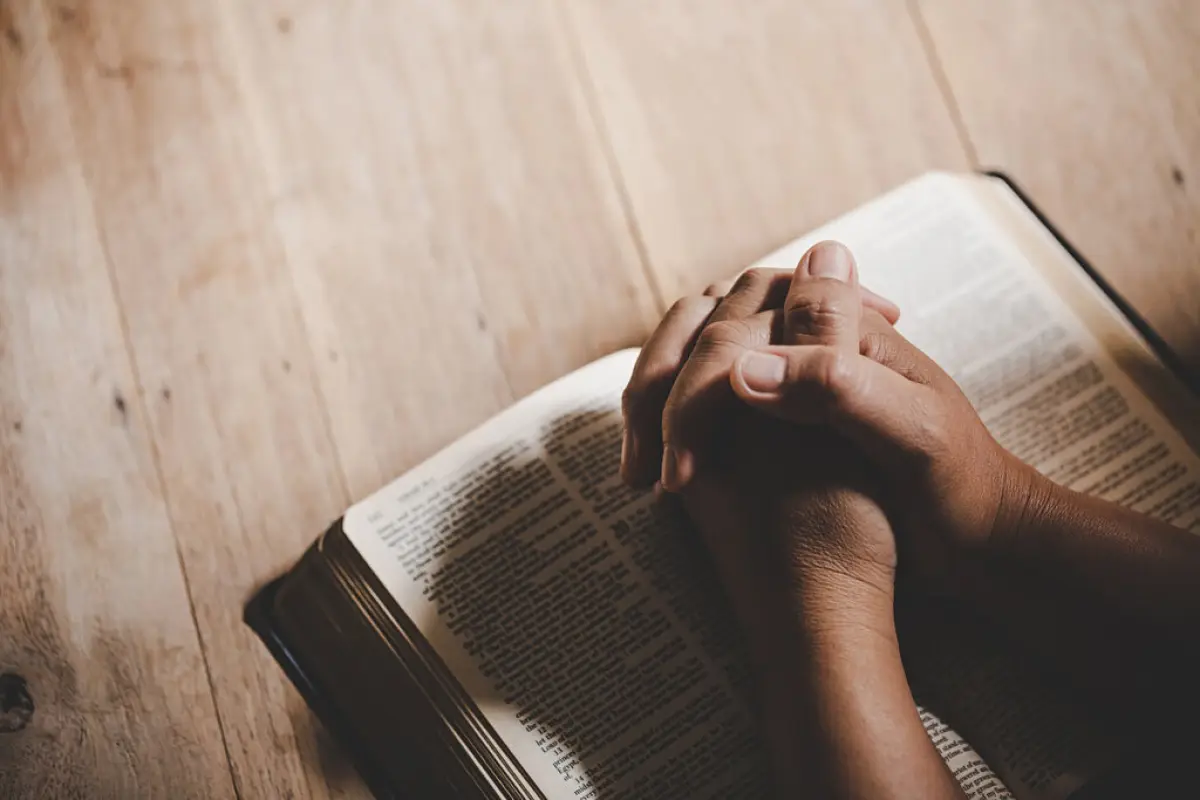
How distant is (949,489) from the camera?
0.58 meters

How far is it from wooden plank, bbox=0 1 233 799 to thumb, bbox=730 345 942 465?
0.52 metres

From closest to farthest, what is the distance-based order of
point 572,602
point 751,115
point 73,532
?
point 572,602 < point 73,532 < point 751,115

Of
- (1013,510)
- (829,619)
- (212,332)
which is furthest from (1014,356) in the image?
(212,332)

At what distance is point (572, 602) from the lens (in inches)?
26.2

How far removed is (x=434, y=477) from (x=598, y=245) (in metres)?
0.31

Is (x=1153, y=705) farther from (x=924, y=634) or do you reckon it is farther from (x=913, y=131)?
(x=913, y=131)

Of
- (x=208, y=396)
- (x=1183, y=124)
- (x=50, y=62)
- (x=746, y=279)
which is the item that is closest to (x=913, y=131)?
(x=1183, y=124)

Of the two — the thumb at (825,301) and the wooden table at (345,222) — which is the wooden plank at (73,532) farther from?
the thumb at (825,301)

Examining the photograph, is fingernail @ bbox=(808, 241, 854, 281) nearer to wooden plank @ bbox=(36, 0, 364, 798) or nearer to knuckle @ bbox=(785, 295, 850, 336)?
knuckle @ bbox=(785, 295, 850, 336)

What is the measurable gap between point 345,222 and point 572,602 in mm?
434

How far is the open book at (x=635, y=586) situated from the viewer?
62 centimetres

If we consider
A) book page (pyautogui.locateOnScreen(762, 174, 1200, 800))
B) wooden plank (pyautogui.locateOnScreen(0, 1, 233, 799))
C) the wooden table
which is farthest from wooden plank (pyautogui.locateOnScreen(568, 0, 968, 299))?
wooden plank (pyautogui.locateOnScreen(0, 1, 233, 799))

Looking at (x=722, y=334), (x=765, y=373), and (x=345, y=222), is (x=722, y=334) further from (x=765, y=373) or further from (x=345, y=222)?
(x=345, y=222)

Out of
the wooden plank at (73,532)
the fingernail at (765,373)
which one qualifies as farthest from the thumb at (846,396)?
the wooden plank at (73,532)
